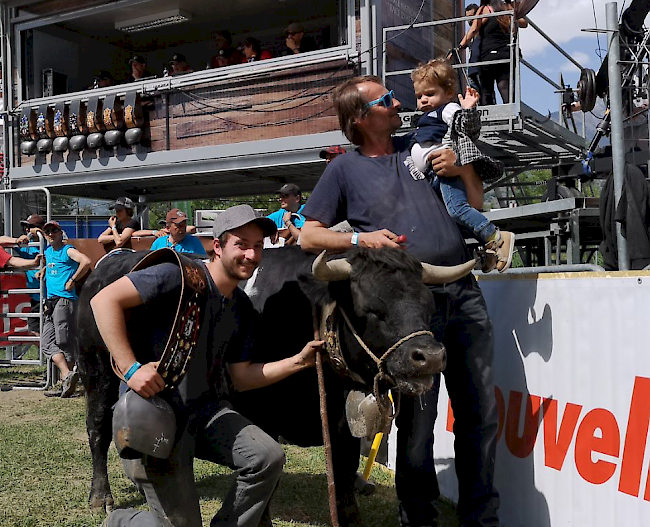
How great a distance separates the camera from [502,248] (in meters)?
3.64

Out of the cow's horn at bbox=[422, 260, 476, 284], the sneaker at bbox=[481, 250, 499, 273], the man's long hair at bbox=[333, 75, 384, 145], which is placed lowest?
the cow's horn at bbox=[422, 260, 476, 284]

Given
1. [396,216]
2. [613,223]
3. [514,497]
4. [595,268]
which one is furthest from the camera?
[613,223]

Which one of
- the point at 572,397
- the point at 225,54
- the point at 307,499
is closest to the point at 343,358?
the point at 572,397

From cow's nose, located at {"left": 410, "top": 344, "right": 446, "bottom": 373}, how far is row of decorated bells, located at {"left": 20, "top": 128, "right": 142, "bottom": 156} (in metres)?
11.2

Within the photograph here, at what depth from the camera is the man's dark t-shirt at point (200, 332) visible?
308cm

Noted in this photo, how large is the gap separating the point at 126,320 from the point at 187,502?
0.81 m

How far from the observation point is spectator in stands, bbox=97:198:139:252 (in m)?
8.73

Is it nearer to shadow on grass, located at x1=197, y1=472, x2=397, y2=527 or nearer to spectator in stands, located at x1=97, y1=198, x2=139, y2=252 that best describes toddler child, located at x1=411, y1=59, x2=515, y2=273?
shadow on grass, located at x1=197, y1=472, x2=397, y2=527

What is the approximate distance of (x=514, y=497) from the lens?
165 inches

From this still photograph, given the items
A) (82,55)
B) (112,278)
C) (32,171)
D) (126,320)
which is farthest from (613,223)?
(82,55)

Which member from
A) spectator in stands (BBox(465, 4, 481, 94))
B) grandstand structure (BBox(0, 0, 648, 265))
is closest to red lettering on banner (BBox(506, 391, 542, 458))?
grandstand structure (BBox(0, 0, 648, 265))

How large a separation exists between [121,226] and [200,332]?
707 centimetres

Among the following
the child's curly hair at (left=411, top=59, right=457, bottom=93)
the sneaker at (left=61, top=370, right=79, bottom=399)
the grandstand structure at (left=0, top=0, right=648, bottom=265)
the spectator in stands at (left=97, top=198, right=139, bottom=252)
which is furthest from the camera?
the grandstand structure at (left=0, top=0, right=648, bottom=265)

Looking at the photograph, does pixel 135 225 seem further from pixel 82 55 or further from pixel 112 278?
pixel 82 55
